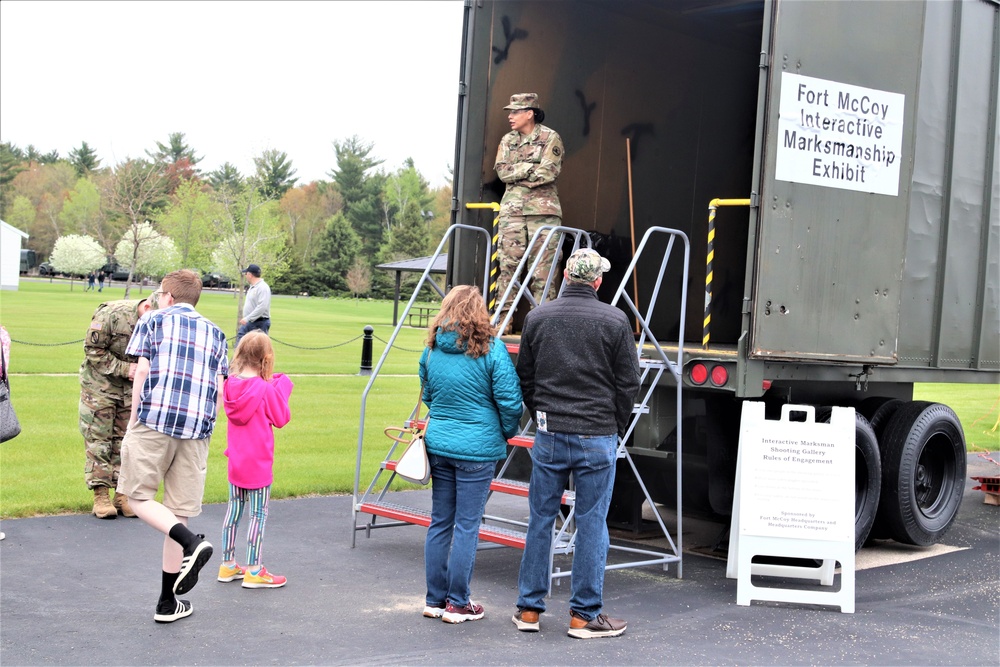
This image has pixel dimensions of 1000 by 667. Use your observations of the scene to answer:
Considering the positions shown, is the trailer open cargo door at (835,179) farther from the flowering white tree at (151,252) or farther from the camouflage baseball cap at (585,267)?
the flowering white tree at (151,252)

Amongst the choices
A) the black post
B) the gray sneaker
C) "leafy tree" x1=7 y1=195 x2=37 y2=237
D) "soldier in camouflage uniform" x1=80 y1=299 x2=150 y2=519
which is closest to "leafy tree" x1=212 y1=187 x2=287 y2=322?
the black post

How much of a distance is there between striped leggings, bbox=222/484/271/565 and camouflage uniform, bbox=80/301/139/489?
6.14 ft

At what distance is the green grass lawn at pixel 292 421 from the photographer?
859 cm

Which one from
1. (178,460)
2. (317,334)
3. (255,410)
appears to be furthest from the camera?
(317,334)

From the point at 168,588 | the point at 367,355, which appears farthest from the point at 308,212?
the point at 168,588

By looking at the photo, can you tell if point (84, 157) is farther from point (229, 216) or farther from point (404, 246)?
point (229, 216)

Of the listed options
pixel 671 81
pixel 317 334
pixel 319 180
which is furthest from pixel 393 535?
pixel 319 180

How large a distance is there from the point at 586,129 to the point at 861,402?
10.0 ft

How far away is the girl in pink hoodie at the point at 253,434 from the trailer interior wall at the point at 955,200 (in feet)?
14.1

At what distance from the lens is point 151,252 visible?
6362 cm

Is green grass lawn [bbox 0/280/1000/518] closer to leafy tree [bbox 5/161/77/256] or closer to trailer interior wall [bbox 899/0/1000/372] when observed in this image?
trailer interior wall [bbox 899/0/1000/372]

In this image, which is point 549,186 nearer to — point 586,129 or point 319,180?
point 586,129

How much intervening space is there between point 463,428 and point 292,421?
7.95m

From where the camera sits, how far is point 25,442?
10.2 metres
